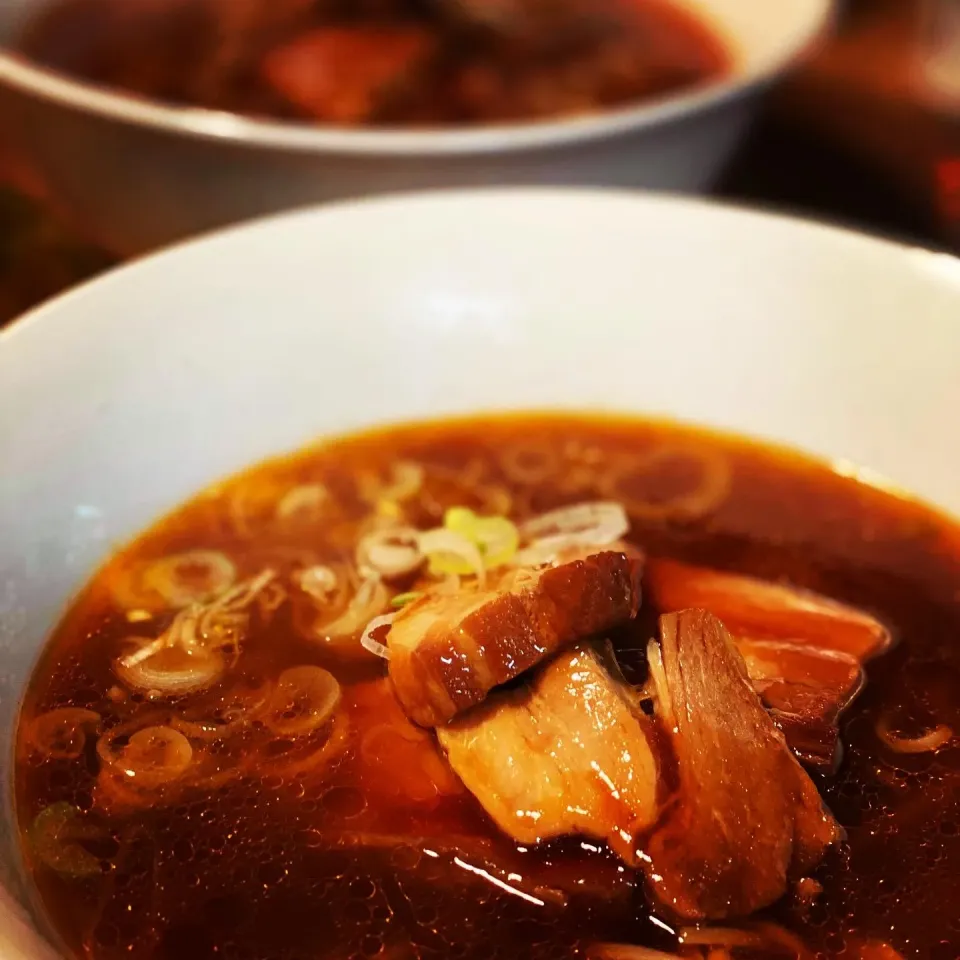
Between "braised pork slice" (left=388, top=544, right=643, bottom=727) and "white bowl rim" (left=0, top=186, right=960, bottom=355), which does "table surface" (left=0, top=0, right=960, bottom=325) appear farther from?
"braised pork slice" (left=388, top=544, right=643, bottom=727)

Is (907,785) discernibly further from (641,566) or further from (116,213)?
(116,213)

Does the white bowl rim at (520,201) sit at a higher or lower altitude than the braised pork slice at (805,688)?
higher

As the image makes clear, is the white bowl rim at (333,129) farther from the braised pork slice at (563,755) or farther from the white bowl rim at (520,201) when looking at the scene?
the braised pork slice at (563,755)

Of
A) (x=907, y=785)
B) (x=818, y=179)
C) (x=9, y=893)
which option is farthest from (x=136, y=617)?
(x=818, y=179)

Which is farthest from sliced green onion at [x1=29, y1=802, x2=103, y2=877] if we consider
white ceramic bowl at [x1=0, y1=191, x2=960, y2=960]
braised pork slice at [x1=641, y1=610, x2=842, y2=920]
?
braised pork slice at [x1=641, y1=610, x2=842, y2=920]

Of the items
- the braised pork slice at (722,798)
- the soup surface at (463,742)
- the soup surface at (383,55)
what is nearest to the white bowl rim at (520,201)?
the soup surface at (463,742)

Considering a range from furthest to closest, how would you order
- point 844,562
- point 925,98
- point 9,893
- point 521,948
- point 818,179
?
point 925,98
point 818,179
point 844,562
point 521,948
point 9,893

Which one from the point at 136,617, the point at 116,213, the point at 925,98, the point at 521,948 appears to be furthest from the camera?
the point at 925,98
